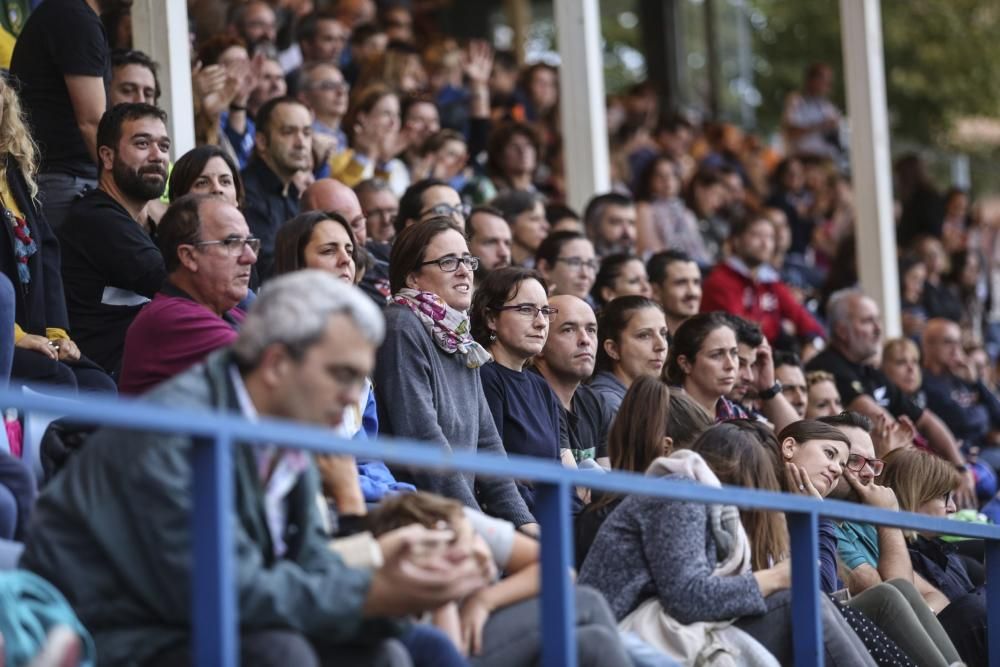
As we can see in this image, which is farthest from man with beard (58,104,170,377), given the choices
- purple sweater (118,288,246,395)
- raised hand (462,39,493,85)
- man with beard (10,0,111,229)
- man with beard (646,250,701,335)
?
raised hand (462,39,493,85)

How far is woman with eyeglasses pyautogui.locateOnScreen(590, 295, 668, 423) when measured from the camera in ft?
24.0

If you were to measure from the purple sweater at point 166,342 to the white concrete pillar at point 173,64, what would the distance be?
2651 mm

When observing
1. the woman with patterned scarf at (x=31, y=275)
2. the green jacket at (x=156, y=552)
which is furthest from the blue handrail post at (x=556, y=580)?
the woman with patterned scarf at (x=31, y=275)

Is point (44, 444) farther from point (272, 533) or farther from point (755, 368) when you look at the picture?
point (755, 368)

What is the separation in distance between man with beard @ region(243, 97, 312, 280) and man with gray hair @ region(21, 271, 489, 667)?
13.5 feet

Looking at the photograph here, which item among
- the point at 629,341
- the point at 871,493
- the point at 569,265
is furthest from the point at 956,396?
the point at 871,493

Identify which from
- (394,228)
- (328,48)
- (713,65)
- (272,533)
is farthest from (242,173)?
(713,65)

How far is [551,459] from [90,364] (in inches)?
61.5

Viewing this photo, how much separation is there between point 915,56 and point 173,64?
17.6 metres

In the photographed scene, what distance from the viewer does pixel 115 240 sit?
6.26 meters

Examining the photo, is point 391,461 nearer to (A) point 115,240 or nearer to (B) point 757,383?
(A) point 115,240

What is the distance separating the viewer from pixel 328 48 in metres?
11.0

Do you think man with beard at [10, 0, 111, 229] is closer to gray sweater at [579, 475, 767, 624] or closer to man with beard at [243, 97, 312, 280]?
man with beard at [243, 97, 312, 280]

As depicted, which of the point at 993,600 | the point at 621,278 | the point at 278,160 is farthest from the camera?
the point at 621,278
